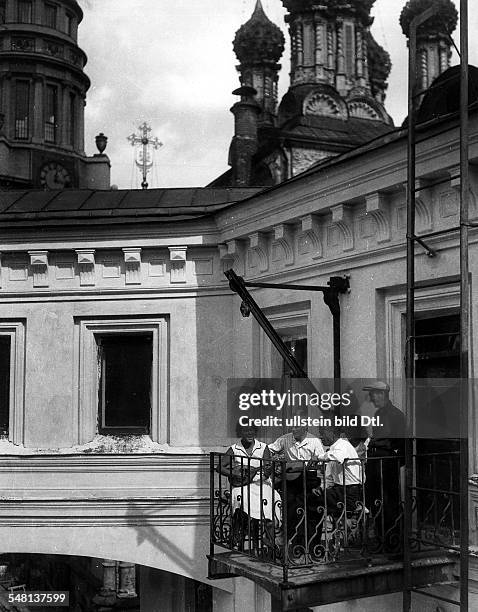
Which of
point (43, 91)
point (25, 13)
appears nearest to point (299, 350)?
point (43, 91)

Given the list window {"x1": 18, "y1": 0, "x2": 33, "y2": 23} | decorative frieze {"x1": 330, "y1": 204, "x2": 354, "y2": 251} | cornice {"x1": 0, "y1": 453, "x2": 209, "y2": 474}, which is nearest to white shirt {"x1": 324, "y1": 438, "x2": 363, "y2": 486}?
decorative frieze {"x1": 330, "y1": 204, "x2": 354, "y2": 251}

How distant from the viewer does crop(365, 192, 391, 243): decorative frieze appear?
325 inches

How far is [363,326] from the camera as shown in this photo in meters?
8.73

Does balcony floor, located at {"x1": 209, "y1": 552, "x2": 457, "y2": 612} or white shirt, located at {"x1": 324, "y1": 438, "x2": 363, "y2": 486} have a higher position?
white shirt, located at {"x1": 324, "y1": 438, "x2": 363, "y2": 486}

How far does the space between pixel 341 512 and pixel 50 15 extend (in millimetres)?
43026

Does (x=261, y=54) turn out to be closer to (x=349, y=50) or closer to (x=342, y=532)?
(x=349, y=50)

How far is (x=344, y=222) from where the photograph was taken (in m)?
8.87

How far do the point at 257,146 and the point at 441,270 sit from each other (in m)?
38.9

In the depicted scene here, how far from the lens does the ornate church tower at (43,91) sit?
43.0 m

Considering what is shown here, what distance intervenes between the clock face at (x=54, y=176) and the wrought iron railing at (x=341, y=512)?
36.4m

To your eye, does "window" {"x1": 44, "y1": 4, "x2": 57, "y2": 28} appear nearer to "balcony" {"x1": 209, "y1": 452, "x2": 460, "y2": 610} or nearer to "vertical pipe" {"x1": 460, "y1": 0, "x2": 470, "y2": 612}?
"balcony" {"x1": 209, "y1": 452, "x2": 460, "y2": 610}

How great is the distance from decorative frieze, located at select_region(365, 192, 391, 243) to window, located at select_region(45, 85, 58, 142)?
38.4 metres

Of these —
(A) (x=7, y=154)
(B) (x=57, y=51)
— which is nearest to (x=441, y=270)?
(A) (x=7, y=154)

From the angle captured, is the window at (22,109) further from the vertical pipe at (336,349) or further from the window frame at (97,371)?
the vertical pipe at (336,349)
